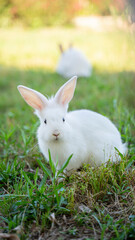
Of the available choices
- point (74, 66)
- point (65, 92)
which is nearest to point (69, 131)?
point (65, 92)

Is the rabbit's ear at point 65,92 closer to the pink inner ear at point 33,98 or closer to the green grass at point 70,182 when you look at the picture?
the pink inner ear at point 33,98

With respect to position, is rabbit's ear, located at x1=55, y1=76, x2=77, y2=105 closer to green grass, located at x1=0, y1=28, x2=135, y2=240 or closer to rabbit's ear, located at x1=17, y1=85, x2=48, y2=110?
rabbit's ear, located at x1=17, y1=85, x2=48, y2=110

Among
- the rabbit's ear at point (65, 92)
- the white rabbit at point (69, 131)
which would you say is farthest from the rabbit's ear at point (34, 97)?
the rabbit's ear at point (65, 92)

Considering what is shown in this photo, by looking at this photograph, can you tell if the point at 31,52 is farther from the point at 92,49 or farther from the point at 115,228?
the point at 115,228

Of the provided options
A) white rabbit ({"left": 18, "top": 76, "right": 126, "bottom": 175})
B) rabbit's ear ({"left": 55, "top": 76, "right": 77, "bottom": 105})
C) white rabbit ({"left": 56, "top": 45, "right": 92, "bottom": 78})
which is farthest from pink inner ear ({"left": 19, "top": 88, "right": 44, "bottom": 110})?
white rabbit ({"left": 56, "top": 45, "right": 92, "bottom": 78})

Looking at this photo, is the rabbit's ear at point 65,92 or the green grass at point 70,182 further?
the rabbit's ear at point 65,92

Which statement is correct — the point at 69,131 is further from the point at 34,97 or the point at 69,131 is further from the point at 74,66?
the point at 74,66

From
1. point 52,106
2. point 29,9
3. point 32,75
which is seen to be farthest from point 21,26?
point 52,106
